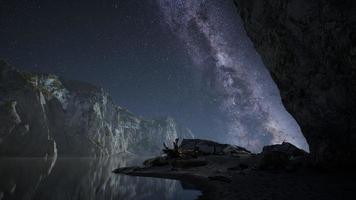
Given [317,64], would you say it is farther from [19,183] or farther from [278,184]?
[19,183]

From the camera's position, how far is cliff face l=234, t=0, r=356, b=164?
18797mm

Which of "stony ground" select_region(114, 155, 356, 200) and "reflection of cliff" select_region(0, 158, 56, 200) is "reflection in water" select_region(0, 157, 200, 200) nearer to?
"reflection of cliff" select_region(0, 158, 56, 200)

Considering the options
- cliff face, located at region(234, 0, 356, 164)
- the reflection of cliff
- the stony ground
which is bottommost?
the reflection of cliff

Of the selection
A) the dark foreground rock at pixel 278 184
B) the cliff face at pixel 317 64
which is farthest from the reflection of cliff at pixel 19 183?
the cliff face at pixel 317 64

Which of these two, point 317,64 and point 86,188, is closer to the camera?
point 86,188

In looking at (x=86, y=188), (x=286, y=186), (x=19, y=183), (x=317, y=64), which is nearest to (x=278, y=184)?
(x=286, y=186)

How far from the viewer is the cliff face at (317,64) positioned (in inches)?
740

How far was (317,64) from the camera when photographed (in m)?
21.9

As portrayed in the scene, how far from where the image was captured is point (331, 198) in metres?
13.5

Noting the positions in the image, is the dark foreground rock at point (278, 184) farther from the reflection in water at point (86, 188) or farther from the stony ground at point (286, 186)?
the reflection in water at point (86, 188)

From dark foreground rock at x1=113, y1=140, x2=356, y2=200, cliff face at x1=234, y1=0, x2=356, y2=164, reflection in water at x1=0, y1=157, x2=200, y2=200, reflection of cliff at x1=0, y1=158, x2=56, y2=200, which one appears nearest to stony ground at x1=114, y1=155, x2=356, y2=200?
dark foreground rock at x1=113, y1=140, x2=356, y2=200

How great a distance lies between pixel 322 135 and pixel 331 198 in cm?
1126

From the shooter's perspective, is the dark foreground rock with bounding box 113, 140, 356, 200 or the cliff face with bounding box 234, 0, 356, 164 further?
the cliff face with bounding box 234, 0, 356, 164

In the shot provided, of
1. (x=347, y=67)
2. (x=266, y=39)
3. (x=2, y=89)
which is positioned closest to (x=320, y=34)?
(x=347, y=67)
